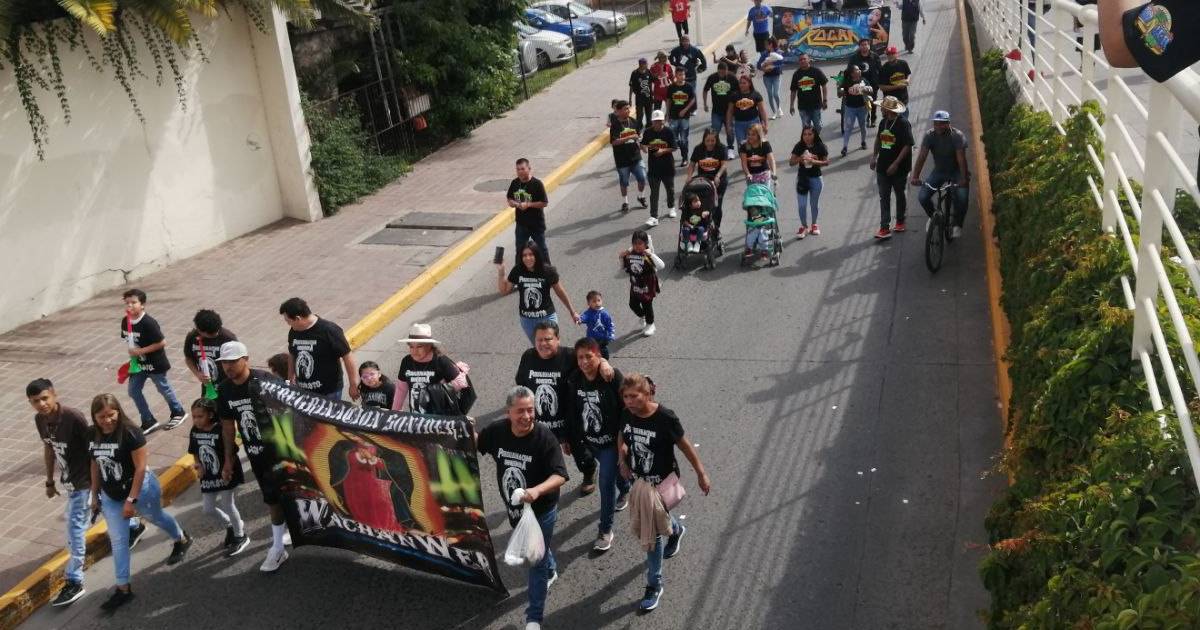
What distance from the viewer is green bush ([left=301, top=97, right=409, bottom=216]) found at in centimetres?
1781

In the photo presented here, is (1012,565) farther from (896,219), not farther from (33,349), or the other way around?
(33,349)

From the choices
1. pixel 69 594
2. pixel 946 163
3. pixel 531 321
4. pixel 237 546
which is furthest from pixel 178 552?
pixel 946 163

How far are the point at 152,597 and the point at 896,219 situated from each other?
1007 cm

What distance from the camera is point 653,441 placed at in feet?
23.4

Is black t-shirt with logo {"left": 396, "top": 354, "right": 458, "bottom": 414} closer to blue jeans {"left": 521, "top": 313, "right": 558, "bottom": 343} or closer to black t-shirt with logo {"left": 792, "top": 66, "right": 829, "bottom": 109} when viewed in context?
blue jeans {"left": 521, "top": 313, "right": 558, "bottom": 343}

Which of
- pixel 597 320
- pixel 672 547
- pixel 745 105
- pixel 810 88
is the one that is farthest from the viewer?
pixel 810 88

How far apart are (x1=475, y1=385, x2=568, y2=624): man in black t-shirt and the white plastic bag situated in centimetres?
11

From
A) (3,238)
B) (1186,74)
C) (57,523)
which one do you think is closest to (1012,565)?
(1186,74)

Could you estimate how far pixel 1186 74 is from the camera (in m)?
3.35

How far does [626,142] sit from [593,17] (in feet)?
64.4

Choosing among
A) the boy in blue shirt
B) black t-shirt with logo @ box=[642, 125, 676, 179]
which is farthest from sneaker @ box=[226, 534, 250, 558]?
black t-shirt with logo @ box=[642, 125, 676, 179]

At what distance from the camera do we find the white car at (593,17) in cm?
3419

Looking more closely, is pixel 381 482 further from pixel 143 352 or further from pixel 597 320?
pixel 143 352

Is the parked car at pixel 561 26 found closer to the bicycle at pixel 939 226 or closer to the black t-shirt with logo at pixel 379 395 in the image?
the bicycle at pixel 939 226
